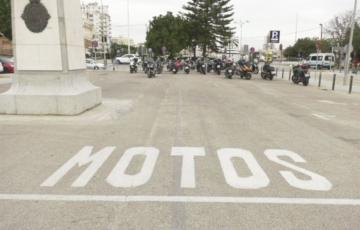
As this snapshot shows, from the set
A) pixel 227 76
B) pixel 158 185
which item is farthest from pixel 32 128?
pixel 227 76

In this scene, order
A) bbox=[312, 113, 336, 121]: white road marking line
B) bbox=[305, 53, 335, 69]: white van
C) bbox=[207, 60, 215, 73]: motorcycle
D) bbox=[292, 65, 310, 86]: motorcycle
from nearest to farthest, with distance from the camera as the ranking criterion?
bbox=[312, 113, 336, 121]: white road marking line
bbox=[292, 65, 310, 86]: motorcycle
bbox=[207, 60, 215, 73]: motorcycle
bbox=[305, 53, 335, 69]: white van

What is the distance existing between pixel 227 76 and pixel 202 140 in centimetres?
2336

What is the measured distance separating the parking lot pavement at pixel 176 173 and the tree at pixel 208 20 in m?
53.5

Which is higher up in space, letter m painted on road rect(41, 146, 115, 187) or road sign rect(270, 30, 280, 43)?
road sign rect(270, 30, 280, 43)

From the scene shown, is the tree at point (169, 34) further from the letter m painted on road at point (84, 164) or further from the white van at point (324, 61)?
the letter m painted on road at point (84, 164)

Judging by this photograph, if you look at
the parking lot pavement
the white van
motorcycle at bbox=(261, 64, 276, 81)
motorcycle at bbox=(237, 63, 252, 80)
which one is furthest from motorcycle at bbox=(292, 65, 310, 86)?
the white van

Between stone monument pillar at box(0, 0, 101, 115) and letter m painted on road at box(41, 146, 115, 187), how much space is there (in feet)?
11.7

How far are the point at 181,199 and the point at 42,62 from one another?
6.86 m

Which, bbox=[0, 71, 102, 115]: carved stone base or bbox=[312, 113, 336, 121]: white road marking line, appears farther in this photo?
bbox=[312, 113, 336, 121]: white road marking line

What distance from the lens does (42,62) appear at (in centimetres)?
959

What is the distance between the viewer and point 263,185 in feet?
15.6

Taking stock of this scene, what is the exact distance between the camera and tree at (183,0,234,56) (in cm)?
6088

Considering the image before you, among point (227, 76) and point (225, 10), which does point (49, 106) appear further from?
point (225, 10)

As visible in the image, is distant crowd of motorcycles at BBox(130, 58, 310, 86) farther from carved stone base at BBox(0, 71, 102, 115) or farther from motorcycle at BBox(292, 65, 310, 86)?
carved stone base at BBox(0, 71, 102, 115)
